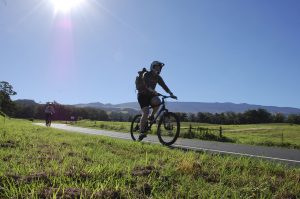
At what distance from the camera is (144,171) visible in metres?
5.29

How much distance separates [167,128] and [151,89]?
3.94ft

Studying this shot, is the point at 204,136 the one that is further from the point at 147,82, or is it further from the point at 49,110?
the point at 49,110

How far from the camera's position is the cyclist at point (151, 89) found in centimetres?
1212

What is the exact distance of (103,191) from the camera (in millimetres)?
4031

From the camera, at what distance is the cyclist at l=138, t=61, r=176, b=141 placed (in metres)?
12.1

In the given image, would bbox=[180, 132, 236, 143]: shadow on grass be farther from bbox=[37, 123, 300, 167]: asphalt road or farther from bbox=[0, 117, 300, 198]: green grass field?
bbox=[0, 117, 300, 198]: green grass field

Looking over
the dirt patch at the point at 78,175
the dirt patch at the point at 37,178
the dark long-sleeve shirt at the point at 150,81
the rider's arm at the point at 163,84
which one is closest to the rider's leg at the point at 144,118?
the dark long-sleeve shirt at the point at 150,81

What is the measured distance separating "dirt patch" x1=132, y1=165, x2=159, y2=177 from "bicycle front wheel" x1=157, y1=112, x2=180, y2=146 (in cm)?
648

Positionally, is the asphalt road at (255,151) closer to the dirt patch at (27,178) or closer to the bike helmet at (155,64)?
the bike helmet at (155,64)

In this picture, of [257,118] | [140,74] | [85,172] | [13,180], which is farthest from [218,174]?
[257,118]

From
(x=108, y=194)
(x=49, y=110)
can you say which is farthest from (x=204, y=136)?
(x=108, y=194)

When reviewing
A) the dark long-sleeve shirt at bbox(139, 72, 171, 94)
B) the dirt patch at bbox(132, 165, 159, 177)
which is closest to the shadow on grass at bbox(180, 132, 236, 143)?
the dark long-sleeve shirt at bbox(139, 72, 171, 94)

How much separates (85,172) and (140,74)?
7.42 meters

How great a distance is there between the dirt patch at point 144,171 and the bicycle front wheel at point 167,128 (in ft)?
21.3
